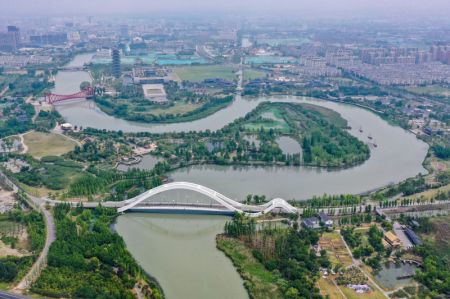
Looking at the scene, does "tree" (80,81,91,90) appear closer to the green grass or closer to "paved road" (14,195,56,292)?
"paved road" (14,195,56,292)

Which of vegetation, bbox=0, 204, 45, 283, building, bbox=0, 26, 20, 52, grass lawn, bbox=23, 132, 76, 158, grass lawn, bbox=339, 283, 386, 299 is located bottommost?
grass lawn, bbox=339, 283, 386, 299

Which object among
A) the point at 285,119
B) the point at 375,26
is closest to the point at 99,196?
the point at 285,119

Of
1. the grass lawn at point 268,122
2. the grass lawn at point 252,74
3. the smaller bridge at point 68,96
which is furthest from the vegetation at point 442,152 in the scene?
the smaller bridge at point 68,96

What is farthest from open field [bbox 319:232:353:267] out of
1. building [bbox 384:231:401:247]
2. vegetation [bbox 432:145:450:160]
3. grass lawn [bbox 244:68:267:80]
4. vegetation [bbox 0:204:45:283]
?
grass lawn [bbox 244:68:267:80]

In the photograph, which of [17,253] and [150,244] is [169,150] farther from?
[17,253]

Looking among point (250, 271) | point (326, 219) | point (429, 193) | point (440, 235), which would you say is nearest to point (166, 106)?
point (326, 219)

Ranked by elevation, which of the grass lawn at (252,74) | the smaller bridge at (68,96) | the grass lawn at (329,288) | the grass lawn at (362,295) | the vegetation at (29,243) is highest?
the grass lawn at (252,74)

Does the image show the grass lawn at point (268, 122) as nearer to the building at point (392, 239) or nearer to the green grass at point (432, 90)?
the building at point (392, 239)
